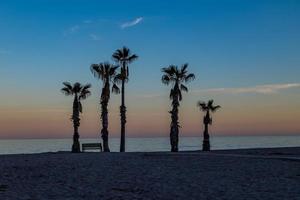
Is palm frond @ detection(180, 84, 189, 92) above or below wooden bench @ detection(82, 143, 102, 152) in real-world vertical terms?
above

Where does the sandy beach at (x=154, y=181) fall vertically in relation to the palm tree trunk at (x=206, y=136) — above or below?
below

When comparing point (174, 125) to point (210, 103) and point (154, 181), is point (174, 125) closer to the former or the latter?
point (210, 103)

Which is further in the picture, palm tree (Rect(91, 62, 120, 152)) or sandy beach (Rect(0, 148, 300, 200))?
palm tree (Rect(91, 62, 120, 152))

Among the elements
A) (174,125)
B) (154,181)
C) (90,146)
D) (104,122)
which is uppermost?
(104,122)

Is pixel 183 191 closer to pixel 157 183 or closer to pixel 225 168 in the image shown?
pixel 157 183

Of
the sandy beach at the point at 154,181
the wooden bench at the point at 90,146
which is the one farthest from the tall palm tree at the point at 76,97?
the sandy beach at the point at 154,181

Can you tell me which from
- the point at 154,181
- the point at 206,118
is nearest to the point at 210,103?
the point at 206,118

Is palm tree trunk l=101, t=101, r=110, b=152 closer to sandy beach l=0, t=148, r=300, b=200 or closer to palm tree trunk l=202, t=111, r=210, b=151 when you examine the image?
palm tree trunk l=202, t=111, r=210, b=151

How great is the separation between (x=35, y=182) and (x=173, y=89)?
3269cm

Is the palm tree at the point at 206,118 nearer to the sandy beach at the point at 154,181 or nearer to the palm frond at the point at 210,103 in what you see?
the palm frond at the point at 210,103

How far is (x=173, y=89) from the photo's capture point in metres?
48.8

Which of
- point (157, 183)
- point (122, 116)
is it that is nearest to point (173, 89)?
point (122, 116)

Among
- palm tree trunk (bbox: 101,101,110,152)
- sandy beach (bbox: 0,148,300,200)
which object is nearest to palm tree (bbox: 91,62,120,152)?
palm tree trunk (bbox: 101,101,110,152)

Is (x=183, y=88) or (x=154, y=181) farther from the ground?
(x=183, y=88)
